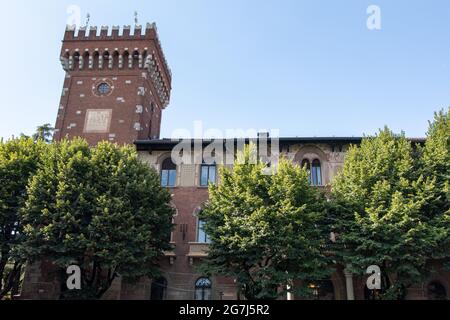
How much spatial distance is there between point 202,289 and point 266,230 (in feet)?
27.4

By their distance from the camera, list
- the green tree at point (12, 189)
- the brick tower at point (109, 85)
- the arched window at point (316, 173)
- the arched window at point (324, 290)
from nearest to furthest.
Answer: the green tree at point (12, 189) < the arched window at point (324, 290) < the arched window at point (316, 173) < the brick tower at point (109, 85)

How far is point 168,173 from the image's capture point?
30.4 metres

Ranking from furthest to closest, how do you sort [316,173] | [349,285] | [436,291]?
[316,173]
[436,291]
[349,285]

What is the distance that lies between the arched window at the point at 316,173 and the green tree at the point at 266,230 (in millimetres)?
5853

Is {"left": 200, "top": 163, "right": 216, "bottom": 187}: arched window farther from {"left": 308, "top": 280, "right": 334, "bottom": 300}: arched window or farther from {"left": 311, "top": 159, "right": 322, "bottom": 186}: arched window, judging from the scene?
{"left": 308, "top": 280, "right": 334, "bottom": 300}: arched window

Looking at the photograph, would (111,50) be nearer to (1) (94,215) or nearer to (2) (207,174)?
(2) (207,174)

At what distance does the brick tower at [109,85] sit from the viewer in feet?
107

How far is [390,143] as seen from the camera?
79.2 feet

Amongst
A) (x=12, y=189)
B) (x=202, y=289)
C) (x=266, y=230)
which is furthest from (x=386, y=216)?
(x=12, y=189)

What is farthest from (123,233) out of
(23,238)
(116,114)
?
(116,114)

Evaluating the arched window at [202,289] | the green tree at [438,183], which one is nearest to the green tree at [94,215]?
the arched window at [202,289]

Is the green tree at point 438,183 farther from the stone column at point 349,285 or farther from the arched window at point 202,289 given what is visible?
the arched window at point 202,289

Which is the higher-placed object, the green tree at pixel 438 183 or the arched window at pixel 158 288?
the green tree at pixel 438 183
